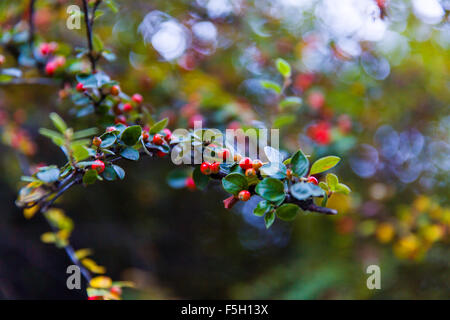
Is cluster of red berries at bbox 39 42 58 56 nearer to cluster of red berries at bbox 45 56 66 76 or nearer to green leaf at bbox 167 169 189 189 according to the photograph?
cluster of red berries at bbox 45 56 66 76

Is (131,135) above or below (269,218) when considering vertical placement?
above

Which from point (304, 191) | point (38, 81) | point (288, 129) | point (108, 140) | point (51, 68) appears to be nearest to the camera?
point (304, 191)

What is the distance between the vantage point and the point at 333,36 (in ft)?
6.88

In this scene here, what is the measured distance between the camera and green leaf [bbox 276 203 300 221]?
71cm

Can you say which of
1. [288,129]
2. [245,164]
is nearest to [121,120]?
[245,164]

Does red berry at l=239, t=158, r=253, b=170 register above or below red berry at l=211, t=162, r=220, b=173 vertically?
below

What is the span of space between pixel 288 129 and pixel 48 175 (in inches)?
60.2

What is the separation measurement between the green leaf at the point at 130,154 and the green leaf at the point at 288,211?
336 millimetres

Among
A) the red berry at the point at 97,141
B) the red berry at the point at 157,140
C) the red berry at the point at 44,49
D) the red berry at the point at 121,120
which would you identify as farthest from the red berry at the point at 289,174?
the red berry at the point at 44,49

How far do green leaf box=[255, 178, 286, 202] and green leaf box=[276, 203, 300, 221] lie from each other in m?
0.03

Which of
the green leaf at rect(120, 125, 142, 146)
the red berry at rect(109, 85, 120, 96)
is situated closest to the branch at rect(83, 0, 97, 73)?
the red berry at rect(109, 85, 120, 96)

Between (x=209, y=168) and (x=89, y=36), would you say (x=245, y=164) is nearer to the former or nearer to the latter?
(x=209, y=168)

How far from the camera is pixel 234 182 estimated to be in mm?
730
